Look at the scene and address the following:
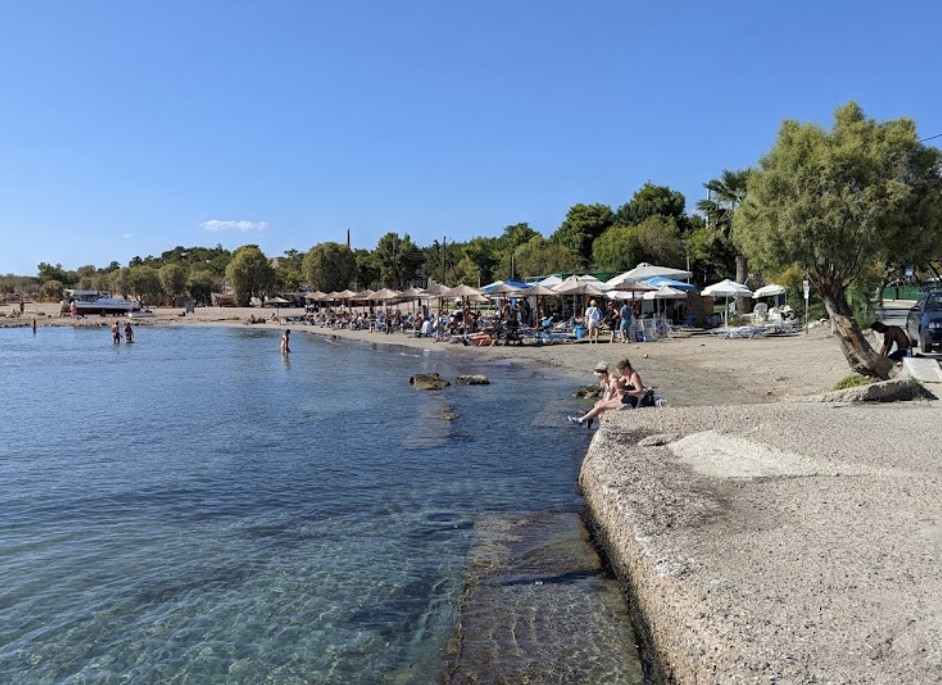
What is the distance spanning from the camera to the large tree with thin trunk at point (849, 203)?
1281 centimetres

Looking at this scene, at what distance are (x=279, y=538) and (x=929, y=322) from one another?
15.0 m

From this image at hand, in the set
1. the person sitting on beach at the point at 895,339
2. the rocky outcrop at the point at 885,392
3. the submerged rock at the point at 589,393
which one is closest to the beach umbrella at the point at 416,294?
the submerged rock at the point at 589,393

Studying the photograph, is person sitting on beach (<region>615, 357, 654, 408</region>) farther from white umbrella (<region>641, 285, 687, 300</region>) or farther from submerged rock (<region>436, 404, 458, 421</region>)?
white umbrella (<region>641, 285, 687, 300</region>)

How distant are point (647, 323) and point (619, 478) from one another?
71.1 ft

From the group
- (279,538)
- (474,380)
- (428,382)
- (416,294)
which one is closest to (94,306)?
(416,294)

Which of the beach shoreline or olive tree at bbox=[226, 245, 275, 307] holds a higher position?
olive tree at bbox=[226, 245, 275, 307]

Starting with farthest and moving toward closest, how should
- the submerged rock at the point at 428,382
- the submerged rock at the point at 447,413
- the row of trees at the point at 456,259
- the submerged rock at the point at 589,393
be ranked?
the row of trees at the point at 456,259 → the submerged rock at the point at 428,382 → the submerged rock at the point at 589,393 → the submerged rock at the point at 447,413

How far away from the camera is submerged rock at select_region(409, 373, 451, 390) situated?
18.7 meters

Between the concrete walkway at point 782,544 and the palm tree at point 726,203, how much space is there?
30681 mm

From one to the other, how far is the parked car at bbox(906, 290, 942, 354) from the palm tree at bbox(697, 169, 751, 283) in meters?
20.4

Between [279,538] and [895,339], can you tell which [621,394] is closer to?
[895,339]

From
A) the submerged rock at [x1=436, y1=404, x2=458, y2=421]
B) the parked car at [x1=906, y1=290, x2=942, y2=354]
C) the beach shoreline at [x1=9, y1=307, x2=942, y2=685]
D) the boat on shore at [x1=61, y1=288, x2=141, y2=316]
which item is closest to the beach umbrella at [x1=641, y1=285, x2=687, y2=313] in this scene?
the parked car at [x1=906, y1=290, x2=942, y2=354]

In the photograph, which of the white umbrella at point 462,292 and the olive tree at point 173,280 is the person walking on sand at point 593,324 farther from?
the olive tree at point 173,280

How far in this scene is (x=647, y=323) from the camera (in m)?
28.2
